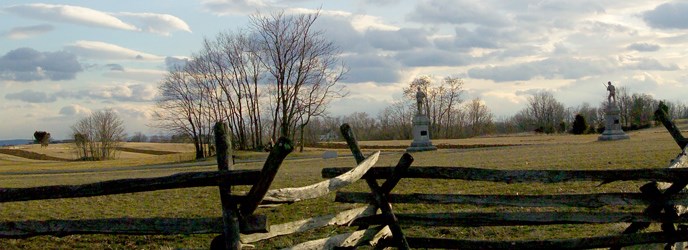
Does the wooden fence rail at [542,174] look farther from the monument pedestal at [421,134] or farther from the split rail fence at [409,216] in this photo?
the monument pedestal at [421,134]

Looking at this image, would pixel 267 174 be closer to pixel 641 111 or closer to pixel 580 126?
pixel 580 126

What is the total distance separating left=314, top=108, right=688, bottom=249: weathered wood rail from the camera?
22.0ft

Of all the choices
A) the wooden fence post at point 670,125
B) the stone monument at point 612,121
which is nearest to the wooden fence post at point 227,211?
the wooden fence post at point 670,125

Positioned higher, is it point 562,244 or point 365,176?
point 365,176

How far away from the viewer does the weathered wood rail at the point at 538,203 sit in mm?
6715

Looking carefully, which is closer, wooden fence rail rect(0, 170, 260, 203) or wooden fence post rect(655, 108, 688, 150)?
wooden fence rail rect(0, 170, 260, 203)

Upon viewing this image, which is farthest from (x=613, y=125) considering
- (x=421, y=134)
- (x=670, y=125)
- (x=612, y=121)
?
(x=670, y=125)

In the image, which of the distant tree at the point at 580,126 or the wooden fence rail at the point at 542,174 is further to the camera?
the distant tree at the point at 580,126

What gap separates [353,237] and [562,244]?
2.06 metres

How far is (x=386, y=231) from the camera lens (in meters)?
7.29

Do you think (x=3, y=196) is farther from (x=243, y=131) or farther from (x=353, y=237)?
(x=243, y=131)

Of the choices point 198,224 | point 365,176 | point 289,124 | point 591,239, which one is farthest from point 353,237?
point 289,124

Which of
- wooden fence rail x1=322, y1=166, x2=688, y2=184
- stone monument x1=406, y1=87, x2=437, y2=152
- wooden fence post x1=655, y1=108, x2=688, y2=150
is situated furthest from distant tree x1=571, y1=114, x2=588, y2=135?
wooden fence rail x1=322, y1=166, x2=688, y2=184

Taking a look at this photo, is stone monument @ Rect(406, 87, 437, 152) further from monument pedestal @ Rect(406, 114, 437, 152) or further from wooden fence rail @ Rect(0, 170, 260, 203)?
wooden fence rail @ Rect(0, 170, 260, 203)
